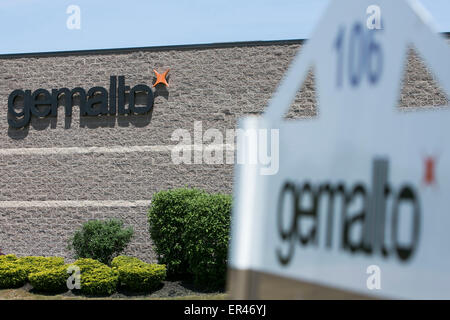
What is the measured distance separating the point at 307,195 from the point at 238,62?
1501cm

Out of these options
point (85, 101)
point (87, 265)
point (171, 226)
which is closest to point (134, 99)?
point (85, 101)

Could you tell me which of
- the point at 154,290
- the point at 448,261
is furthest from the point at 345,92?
the point at 154,290

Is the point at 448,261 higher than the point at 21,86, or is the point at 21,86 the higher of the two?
the point at 21,86

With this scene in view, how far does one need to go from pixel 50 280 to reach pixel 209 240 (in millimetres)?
4009

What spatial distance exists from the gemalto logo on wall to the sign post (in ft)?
49.0

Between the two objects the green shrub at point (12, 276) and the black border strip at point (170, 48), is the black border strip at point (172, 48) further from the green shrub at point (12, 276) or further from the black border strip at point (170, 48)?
the green shrub at point (12, 276)

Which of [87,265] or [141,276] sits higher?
[87,265]

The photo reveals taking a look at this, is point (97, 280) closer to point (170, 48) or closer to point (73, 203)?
point (73, 203)

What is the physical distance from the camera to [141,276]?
45.8ft

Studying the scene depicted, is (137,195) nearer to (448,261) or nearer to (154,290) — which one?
(154,290)

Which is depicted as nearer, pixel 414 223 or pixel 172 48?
pixel 414 223

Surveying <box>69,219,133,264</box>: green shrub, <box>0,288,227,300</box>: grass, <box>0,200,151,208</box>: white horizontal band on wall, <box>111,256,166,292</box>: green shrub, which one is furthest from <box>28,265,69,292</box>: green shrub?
<box>0,200,151,208</box>: white horizontal band on wall

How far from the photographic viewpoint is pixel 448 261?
254 cm

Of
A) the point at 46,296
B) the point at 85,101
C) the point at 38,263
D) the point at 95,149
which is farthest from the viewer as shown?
the point at 85,101
